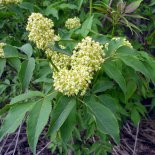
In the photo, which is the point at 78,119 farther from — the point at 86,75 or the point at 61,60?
the point at 86,75

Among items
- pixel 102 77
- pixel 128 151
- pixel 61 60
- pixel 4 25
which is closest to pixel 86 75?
pixel 61 60

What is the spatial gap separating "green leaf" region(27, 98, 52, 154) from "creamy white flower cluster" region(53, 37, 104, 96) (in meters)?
0.08

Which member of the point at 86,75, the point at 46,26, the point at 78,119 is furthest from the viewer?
the point at 78,119

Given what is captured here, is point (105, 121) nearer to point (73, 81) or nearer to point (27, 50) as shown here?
point (73, 81)

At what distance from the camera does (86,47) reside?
1.38 meters

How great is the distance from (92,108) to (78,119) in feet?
1.46

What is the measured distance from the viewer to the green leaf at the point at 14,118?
4.31 feet

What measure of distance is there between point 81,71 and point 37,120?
24 centimetres

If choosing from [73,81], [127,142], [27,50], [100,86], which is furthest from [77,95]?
[127,142]

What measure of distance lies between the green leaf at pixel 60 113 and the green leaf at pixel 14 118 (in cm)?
12

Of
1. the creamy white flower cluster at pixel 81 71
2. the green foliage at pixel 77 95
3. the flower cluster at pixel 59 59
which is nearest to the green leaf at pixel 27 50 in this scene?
the green foliage at pixel 77 95

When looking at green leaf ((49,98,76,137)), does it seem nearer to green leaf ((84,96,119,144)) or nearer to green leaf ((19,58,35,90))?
green leaf ((84,96,119,144))

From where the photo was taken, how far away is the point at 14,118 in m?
1.36

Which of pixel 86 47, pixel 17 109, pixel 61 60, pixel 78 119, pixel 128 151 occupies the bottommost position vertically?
pixel 128 151
